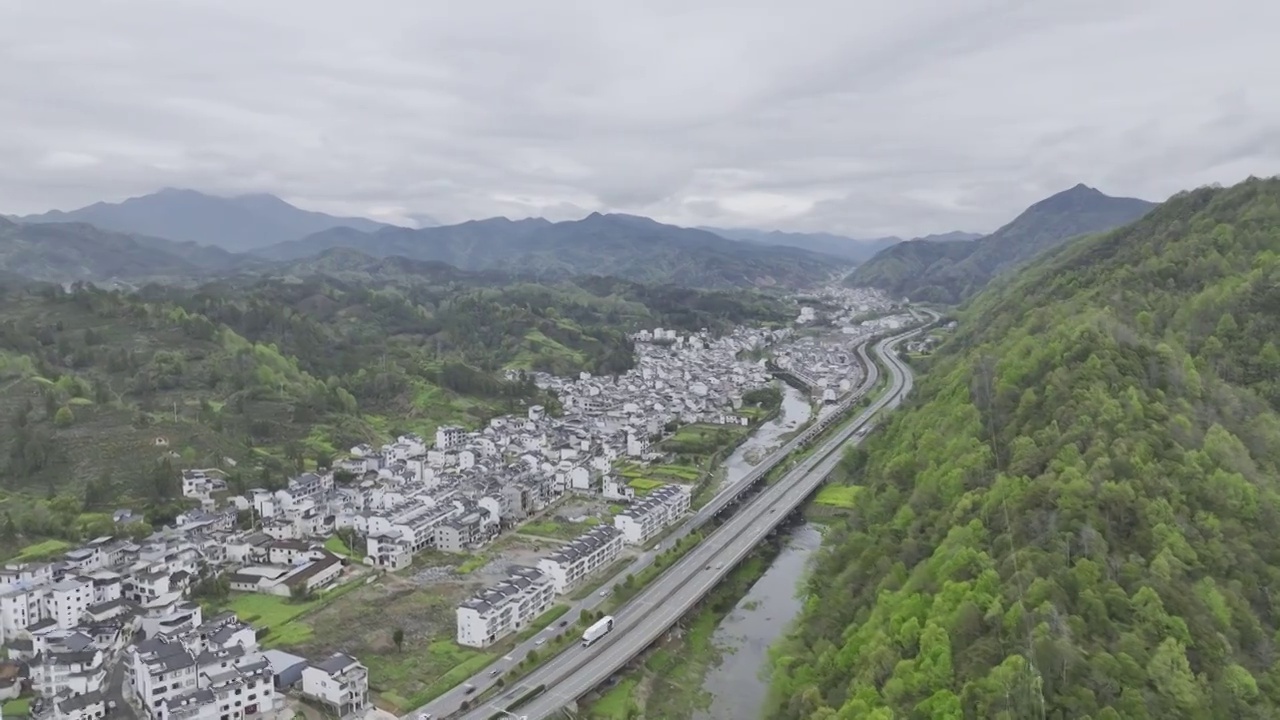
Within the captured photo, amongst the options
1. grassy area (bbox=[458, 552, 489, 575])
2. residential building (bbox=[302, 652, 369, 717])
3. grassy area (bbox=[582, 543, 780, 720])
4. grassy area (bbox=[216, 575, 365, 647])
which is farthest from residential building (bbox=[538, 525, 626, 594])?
residential building (bbox=[302, 652, 369, 717])

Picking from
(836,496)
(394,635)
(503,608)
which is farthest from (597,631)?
(836,496)

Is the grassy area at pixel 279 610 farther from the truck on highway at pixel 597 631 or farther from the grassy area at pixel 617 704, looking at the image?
the grassy area at pixel 617 704

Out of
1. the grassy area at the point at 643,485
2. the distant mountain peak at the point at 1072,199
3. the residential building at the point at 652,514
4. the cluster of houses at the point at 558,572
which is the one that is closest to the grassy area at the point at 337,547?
the cluster of houses at the point at 558,572

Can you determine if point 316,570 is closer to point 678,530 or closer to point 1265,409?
point 678,530

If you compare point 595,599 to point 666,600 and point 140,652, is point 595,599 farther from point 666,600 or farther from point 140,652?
point 140,652

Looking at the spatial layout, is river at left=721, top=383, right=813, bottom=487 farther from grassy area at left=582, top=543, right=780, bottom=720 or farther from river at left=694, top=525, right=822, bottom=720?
grassy area at left=582, top=543, right=780, bottom=720
